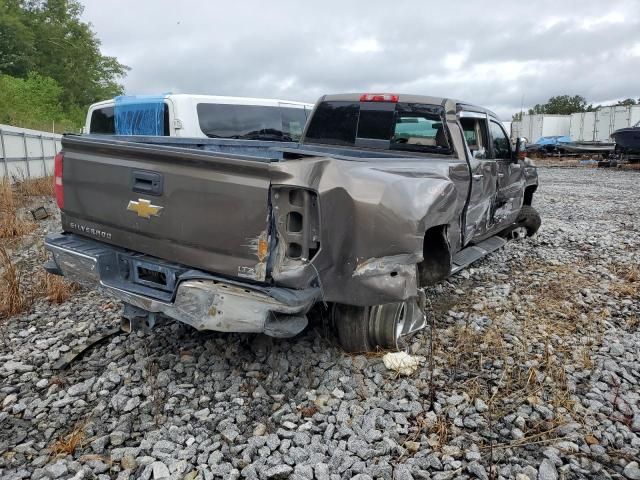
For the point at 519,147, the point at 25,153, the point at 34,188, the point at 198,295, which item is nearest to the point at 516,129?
the point at 25,153

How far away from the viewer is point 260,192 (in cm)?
271

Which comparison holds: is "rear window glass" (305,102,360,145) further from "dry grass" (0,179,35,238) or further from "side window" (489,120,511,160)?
"dry grass" (0,179,35,238)

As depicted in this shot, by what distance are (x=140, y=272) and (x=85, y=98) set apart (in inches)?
2107

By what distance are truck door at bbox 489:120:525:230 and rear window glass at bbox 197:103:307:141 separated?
5.18m

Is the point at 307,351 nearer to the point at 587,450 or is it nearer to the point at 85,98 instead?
the point at 587,450

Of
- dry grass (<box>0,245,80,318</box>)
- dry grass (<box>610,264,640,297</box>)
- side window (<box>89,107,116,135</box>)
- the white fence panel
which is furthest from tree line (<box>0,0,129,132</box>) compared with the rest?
dry grass (<box>610,264,640,297</box>)

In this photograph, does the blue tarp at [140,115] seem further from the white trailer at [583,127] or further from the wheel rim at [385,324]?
the white trailer at [583,127]

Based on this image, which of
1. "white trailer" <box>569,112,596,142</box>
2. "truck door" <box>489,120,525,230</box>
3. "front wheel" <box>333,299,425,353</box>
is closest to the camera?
"front wheel" <box>333,299,425,353</box>

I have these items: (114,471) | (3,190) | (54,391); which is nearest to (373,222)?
(114,471)

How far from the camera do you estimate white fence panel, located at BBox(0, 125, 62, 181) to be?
46.2 ft

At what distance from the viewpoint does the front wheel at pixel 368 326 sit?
3.43 m

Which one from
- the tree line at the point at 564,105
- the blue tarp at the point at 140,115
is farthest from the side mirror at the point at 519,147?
the tree line at the point at 564,105

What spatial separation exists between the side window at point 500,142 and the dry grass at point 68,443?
4.84 m

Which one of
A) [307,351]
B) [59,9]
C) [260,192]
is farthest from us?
[59,9]
